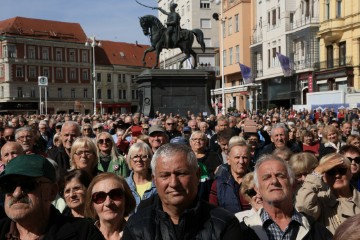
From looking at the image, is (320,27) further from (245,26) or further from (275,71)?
(245,26)

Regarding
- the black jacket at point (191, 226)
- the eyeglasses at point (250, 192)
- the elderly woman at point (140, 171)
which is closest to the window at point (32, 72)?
the elderly woman at point (140, 171)

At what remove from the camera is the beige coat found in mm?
4164

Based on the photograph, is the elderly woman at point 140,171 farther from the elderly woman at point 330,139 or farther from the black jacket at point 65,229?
the elderly woman at point 330,139

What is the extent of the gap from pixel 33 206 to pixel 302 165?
10.0ft

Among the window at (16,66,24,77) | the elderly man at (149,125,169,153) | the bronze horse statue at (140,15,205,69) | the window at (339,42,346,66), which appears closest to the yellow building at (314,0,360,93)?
the window at (339,42,346,66)

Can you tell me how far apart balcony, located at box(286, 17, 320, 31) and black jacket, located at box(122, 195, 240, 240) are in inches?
1718

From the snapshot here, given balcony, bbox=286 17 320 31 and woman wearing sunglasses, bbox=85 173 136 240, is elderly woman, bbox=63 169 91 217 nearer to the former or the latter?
woman wearing sunglasses, bbox=85 173 136 240

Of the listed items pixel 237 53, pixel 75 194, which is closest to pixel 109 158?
pixel 75 194

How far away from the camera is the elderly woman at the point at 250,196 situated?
163 inches

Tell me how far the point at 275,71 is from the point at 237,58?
9.30m

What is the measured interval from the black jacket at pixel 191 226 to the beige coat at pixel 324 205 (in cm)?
147

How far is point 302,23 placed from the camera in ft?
148

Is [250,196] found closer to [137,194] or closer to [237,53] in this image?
[137,194]

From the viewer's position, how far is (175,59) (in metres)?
73.6
